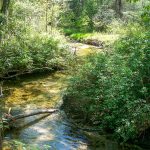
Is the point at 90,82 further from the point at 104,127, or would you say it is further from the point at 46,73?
the point at 46,73

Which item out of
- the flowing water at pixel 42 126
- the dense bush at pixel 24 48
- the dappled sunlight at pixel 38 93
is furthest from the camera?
the dense bush at pixel 24 48

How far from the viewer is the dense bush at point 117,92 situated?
38.3ft

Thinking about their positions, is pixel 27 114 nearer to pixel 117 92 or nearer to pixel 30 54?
pixel 117 92

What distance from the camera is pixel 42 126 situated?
45.5 ft

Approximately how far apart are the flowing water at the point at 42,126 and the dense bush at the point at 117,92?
78 centimetres

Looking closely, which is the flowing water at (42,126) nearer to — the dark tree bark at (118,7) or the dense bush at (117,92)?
the dense bush at (117,92)

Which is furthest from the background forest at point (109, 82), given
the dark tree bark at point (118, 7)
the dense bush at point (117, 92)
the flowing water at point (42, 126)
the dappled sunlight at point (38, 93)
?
the dark tree bark at point (118, 7)

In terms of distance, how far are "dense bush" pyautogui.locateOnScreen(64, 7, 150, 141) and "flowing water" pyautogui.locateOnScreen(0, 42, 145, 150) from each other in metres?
0.78

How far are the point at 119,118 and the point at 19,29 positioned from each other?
943 cm

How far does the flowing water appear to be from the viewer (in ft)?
39.4

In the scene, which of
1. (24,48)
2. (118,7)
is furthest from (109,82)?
(118,7)

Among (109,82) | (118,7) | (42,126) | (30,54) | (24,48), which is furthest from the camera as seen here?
(118,7)

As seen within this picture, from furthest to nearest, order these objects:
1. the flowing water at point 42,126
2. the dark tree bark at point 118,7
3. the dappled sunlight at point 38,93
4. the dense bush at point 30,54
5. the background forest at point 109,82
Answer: the dark tree bark at point 118,7 < the dense bush at point 30,54 < the dappled sunlight at point 38,93 < the flowing water at point 42,126 < the background forest at point 109,82

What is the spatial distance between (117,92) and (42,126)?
350 centimetres
